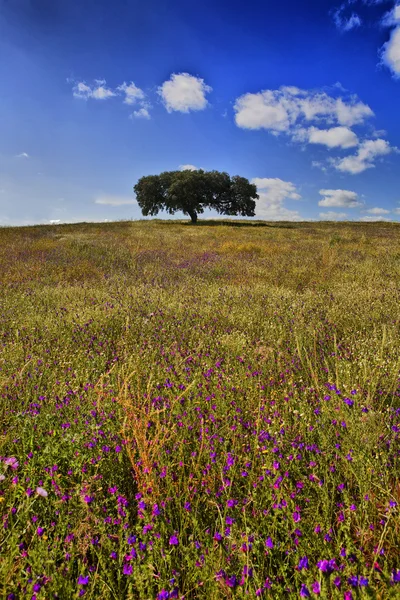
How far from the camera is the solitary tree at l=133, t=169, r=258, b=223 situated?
132 feet

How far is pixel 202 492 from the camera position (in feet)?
7.02

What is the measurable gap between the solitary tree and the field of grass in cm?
3604

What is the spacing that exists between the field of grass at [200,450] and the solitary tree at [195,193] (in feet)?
118

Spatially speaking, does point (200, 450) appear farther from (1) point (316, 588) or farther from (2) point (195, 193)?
(2) point (195, 193)

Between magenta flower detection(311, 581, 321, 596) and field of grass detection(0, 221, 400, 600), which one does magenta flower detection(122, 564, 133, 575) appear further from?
magenta flower detection(311, 581, 321, 596)

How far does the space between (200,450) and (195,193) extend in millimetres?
41437

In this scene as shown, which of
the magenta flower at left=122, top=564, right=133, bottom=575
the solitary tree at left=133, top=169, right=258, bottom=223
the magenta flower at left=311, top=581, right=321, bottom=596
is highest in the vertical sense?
the solitary tree at left=133, top=169, right=258, bottom=223

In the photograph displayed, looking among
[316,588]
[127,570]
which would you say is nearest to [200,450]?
[127,570]

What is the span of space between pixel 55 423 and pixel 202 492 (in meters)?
1.27

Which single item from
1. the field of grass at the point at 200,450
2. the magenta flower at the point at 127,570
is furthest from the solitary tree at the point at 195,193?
the magenta flower at the point at 127,570

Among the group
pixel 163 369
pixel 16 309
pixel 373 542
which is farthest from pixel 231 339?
pixel 16 309

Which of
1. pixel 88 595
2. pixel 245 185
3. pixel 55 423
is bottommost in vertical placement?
pixel 88 595

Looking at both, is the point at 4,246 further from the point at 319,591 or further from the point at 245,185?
the point at 245,185

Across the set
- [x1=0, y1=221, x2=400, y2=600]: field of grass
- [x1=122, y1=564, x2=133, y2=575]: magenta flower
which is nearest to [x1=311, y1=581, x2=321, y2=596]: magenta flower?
[x1=0, y1=221, x2=400, y2=600]: field of grass
